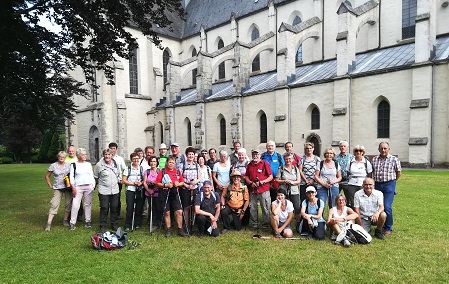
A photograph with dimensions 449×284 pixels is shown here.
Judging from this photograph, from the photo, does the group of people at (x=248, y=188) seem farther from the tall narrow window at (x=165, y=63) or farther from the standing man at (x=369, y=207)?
the tall narrow window at (x=165, y=63)

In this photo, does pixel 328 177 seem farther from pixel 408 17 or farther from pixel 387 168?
pixel 408 17

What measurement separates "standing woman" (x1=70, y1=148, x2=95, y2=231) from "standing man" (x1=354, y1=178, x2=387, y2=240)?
231 inches

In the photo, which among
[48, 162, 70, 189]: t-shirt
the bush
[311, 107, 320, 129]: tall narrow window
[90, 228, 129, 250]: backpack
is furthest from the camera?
the bush

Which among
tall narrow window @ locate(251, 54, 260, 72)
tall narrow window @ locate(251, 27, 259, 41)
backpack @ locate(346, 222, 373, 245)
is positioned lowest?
backpack @ locate(346, 222, 373, 245)

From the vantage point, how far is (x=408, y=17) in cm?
2162

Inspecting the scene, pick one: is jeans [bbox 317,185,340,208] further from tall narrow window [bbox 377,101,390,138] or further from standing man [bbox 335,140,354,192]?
tall narrow window [bbox 377,101,390,138]

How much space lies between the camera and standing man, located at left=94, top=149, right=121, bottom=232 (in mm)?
7199

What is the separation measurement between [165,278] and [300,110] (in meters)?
19.3

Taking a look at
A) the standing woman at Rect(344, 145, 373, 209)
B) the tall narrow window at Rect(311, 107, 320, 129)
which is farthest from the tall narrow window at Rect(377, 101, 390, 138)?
the standing woman at Rect(344, 145, 373, 209)

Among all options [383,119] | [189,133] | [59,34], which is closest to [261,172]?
[59,34]

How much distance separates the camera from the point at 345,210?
6332mm

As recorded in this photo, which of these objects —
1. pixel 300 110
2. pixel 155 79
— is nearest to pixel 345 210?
pixel 300 110

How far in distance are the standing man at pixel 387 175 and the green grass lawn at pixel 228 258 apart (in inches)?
12.8

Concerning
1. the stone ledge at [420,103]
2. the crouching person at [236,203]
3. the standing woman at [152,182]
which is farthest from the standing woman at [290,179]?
the stone ledge at [420,103]
